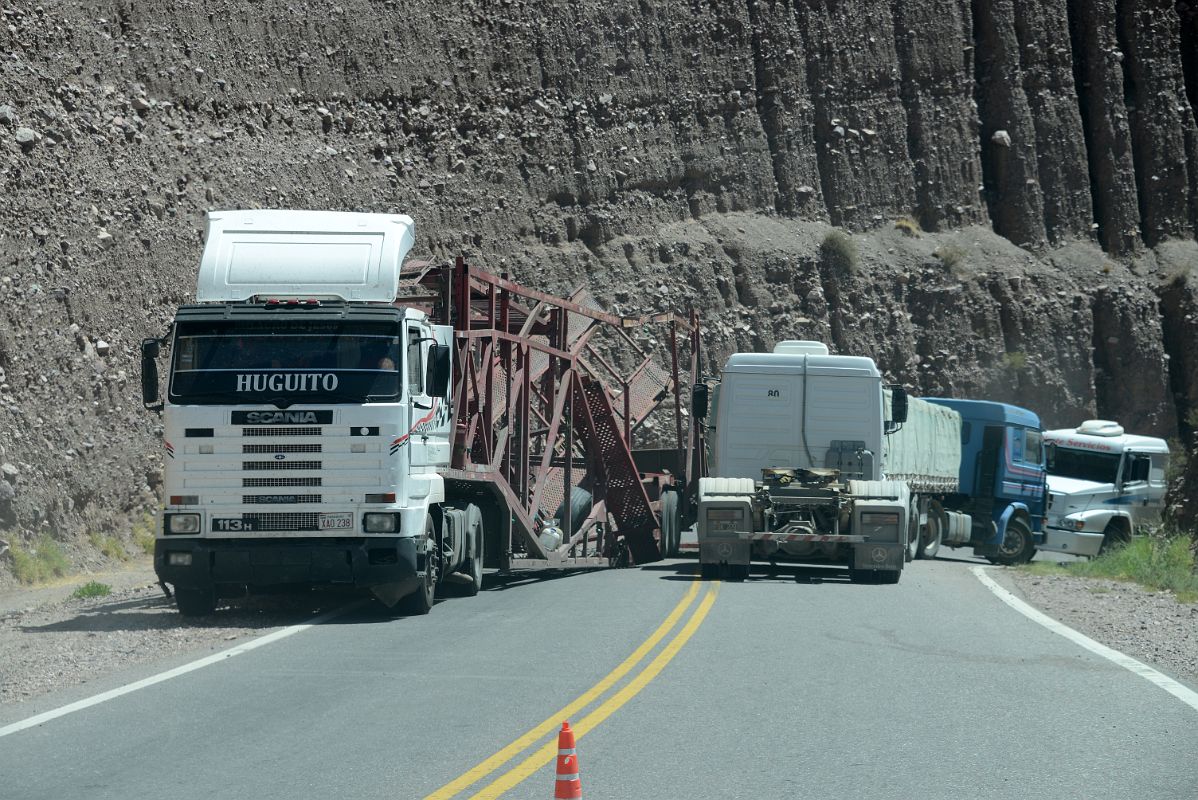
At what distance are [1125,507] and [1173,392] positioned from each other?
80.4ft

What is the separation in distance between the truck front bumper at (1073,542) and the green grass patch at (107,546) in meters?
18.7

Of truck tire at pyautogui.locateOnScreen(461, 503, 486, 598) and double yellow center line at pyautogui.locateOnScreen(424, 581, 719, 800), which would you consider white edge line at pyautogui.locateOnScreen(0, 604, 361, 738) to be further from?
double yellow center line at pyautogui.locateOnScreen(424, 581, 719, 800)

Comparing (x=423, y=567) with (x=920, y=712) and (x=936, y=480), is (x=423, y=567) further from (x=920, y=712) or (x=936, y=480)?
(x=936, y=480)

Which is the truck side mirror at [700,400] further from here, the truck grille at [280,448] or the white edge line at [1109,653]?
the truck grille at [280,448]

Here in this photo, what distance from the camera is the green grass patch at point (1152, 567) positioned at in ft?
63.6

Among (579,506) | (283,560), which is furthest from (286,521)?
(579,506)

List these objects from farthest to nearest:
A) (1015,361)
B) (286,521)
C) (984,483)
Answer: (1015,361)
(984,483)
(286,521)

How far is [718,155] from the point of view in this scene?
51469 millimetres

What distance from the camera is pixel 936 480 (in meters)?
28.1

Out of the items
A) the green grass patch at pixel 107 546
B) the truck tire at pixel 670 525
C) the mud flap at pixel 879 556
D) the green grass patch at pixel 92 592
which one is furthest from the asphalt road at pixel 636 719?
the green grass patch at pixel 107 546

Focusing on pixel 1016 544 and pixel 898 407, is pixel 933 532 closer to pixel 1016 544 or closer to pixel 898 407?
pixel 1016 544

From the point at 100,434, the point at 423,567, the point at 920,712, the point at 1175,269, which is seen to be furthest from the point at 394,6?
the point at 920,712

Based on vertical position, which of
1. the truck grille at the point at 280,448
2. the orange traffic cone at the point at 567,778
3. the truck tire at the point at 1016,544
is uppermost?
the truck grille at the point at 280,448

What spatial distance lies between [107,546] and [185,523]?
499 inches
